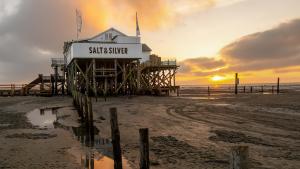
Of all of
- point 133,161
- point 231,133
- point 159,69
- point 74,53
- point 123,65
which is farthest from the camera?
point 159,69

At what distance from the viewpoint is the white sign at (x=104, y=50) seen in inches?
1617

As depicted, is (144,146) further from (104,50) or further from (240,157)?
(104,50)

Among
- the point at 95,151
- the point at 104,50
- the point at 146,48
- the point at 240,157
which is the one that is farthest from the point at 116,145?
the point at 146,48

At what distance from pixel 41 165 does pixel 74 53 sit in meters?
32.4

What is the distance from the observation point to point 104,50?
42.1 meters

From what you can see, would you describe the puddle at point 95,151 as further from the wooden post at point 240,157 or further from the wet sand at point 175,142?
the wooden post at point 240,157

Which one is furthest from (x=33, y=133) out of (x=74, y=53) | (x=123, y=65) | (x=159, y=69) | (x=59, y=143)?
(x=159, y=69)

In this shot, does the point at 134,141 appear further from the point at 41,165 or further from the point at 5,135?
the point at 5,135

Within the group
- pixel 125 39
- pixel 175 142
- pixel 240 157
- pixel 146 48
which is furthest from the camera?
pixel 146 48

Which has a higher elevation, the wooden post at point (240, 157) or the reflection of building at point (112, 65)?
the reflection of building at point (112, 65)

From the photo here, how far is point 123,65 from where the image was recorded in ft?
146

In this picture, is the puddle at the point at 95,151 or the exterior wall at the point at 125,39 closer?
the puddle at the point at 95,151

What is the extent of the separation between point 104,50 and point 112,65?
6.62 m

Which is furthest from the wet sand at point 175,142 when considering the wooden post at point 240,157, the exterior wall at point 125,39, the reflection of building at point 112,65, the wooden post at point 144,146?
the exterior wall at point 125,39
